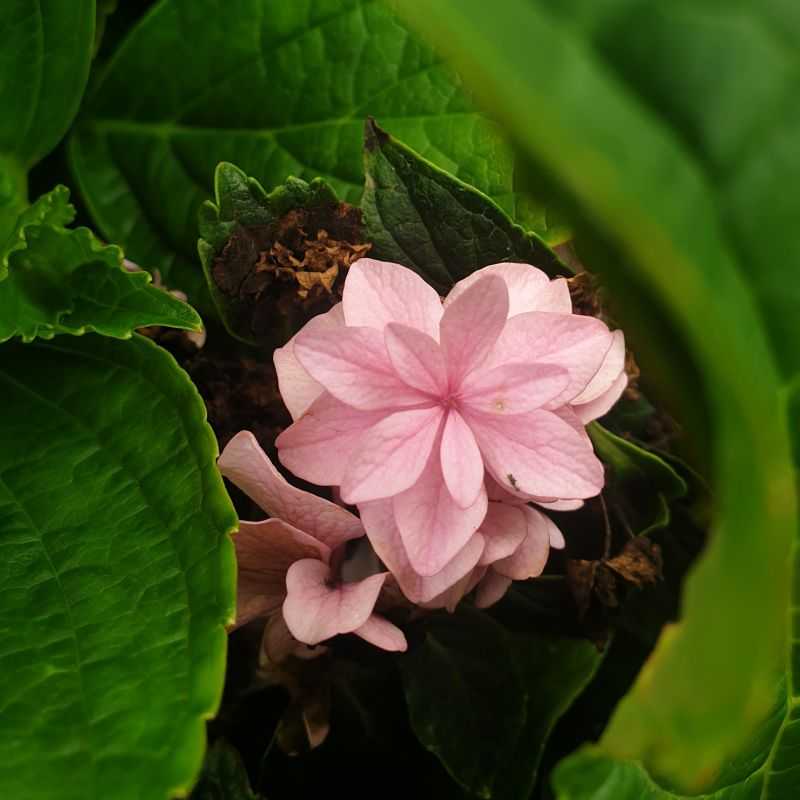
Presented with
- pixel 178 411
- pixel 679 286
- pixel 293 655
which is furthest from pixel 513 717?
pixel 679 286

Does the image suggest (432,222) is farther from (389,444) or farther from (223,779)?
Result: (223,779)

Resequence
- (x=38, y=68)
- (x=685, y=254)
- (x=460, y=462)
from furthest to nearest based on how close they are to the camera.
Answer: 1. (x=38, y=68)
2. (x=460, y=462)
3. (x=685, y=254)

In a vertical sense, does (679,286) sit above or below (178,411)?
above

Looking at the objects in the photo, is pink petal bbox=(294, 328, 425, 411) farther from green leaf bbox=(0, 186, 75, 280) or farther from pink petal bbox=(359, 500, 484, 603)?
green leaf bbox=(0, 186, 75, 280)

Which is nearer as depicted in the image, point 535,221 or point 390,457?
point 390,457

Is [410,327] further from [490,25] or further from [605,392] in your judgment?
[490,25]

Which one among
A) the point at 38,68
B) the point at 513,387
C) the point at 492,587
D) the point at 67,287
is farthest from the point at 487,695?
the point at 38,68
